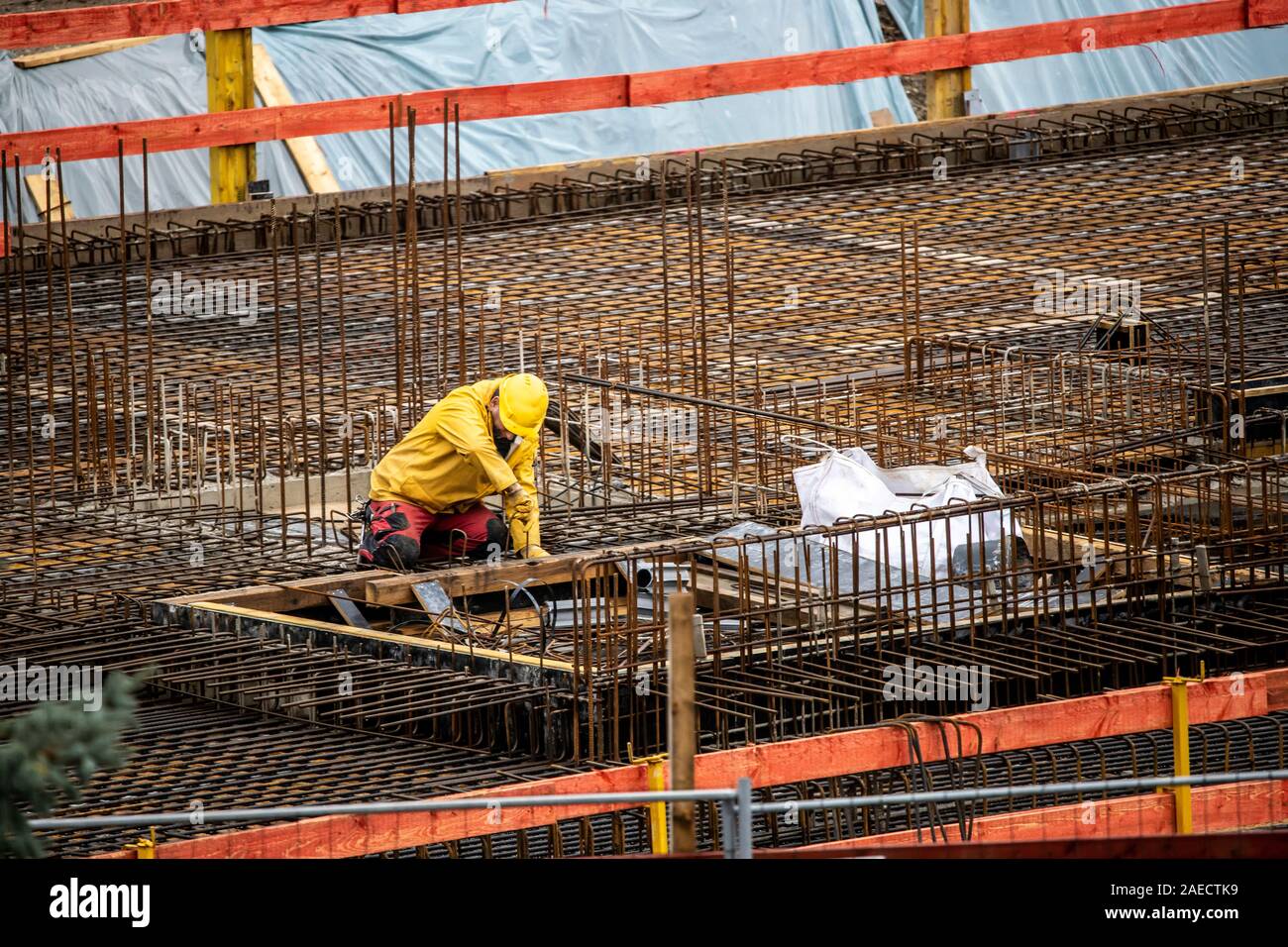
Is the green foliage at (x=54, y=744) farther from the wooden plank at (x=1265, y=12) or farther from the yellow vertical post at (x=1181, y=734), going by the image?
the wooden plank at (x=1265, y=12)

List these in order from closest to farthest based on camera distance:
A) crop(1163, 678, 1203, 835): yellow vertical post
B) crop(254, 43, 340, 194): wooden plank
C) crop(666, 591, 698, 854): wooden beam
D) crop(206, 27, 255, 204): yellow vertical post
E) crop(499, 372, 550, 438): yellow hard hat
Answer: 1. crop(666, 591, 698, 854): wooden beam
2. crop(1163, 678, 1203, 835): yellow vertical post
3. crop(499, 372, 550, 438): yellow hard hat
4. crop(206, 27, 255, 204): yellow vertical post
5. crop(254, 43, 340, 194): wooden plank

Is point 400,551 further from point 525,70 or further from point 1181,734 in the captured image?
point 525,70

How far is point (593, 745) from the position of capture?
8.57 m

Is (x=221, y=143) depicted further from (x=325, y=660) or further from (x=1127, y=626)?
(x=1127, y=626)

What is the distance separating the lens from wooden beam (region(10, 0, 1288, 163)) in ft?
54.1

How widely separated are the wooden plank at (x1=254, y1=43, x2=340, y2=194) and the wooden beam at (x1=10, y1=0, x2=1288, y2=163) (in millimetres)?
3588

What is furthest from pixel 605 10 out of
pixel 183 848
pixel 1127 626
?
pixel 183 848

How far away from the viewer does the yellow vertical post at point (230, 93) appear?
17.3 meters

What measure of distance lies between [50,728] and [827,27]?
811 inches

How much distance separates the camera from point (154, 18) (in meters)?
16.6

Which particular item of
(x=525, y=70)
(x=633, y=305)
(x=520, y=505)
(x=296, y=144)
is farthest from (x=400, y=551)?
(x=525, y=70)

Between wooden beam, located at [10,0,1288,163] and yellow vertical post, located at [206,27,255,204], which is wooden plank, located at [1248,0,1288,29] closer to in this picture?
wooden beam, located at [10,0,1288,163]

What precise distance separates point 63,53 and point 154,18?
5.26 m

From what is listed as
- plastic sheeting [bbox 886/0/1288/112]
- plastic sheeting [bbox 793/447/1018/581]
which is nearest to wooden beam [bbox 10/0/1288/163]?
plastic sheeting [bbox 886/0/1288/112]
